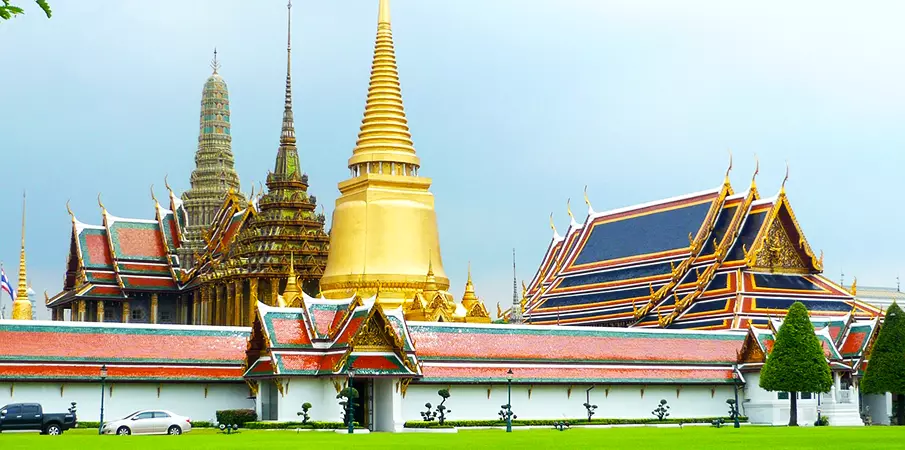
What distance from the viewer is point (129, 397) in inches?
1533

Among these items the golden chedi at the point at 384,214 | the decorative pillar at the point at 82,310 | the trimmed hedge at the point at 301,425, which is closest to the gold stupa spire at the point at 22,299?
the decorative pillar at the point at 82,310

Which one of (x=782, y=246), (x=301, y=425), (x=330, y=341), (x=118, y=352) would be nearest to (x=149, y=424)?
(x=301, y=425)

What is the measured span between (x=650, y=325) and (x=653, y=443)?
28.2 metres

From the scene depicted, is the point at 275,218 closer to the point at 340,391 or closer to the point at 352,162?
the point at 352,162

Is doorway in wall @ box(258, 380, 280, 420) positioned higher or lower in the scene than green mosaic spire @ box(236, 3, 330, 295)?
lower

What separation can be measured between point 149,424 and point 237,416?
434cm

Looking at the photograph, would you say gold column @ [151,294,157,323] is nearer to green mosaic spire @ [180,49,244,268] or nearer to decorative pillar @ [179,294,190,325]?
decorative pillar @ [179,294,190,325]

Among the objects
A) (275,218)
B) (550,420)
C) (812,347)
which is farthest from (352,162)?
(812,347)

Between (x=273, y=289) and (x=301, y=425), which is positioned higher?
(x=273, y=289)

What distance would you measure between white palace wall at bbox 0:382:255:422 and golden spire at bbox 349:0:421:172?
51.6 feet

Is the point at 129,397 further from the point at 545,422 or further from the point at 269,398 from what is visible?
the point at 545,422

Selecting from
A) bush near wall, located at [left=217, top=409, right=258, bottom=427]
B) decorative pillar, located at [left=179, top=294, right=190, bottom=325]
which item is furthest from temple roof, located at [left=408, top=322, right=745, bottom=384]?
decorative pillar, located at [left=179, top=294, right=190, bottom=325]

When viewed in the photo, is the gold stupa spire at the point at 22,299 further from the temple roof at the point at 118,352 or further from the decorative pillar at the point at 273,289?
the temple roof at the point at 118,352

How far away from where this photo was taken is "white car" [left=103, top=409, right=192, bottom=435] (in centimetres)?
3394
